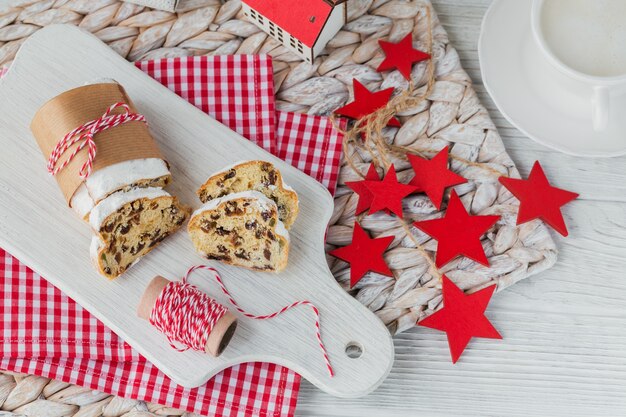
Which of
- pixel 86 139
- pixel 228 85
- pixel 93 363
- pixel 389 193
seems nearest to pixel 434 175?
pixel 389 193

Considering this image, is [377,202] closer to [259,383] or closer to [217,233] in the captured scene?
[217,233]

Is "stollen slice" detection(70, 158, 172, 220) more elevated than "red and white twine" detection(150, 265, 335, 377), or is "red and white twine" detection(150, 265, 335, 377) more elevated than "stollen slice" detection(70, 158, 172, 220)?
"stollen slice" detection(70, 158, 172, 220)

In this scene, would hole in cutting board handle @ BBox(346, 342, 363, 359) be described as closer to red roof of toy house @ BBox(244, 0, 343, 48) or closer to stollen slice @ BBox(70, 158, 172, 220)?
stollen slice @ BBox(70, 158, 172, 220)

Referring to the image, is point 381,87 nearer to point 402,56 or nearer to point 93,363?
point 402,56

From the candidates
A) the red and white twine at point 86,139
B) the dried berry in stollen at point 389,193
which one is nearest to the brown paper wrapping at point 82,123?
the red and white twine at point 86,139

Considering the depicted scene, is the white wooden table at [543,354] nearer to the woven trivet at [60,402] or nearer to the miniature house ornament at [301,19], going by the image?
the woven trivet at [60,402]

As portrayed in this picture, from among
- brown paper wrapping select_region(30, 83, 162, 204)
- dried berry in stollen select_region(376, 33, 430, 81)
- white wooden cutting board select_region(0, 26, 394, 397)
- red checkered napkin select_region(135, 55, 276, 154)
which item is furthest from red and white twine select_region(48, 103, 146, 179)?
dried berry in stollen select_region(376, 33, 430, 81)
